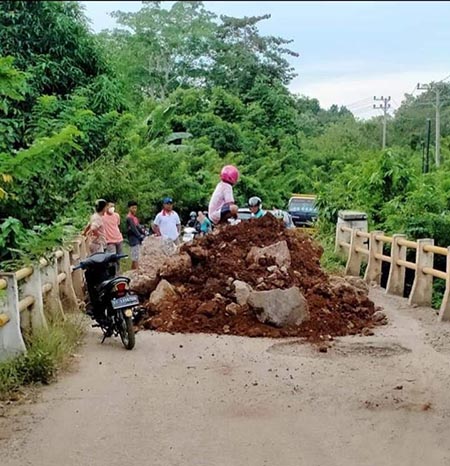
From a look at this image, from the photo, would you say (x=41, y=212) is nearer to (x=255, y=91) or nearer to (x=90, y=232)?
(x=90, y=232)

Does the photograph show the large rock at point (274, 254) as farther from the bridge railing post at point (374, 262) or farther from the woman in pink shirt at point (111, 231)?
the bridge railing post at point (374, 262)

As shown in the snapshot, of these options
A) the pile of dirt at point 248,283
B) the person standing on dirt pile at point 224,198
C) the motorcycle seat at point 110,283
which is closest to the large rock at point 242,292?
the pile of dirt at point 248,283

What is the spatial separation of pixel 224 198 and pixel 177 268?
4.22 ft

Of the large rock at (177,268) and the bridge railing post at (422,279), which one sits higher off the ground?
the large rock at (177,268)

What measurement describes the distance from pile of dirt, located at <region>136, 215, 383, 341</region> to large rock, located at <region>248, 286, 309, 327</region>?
76mm

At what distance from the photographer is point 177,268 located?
1059 centimetres

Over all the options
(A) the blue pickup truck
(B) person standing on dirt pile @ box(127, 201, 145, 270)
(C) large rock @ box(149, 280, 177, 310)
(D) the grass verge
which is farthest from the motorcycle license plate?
(A) the blue pickup truck

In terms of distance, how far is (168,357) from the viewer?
325 inches

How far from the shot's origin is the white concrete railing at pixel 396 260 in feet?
36.3

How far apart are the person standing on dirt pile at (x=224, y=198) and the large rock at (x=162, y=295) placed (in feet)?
5.13

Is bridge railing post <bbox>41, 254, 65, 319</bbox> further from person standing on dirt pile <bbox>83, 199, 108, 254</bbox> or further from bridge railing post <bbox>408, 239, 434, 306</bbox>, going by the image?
bridge railing post <bbox>408, 239, 434, 306</bbox>

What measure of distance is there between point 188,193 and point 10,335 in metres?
18.4

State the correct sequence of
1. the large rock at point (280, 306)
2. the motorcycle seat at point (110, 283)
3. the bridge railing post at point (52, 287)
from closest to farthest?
the motorcycle seat at point (110, 283)
the bridge railing post at point (52, 287)
the large rock at point (280, 306)

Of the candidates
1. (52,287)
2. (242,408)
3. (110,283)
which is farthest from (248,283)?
(242,408)
